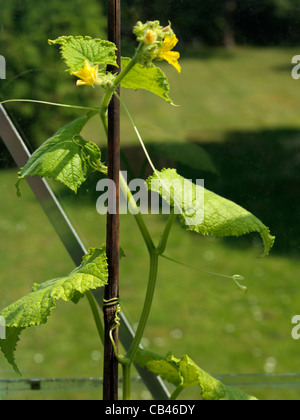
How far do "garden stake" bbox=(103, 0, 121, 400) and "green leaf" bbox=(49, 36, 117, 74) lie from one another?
0.06 ft

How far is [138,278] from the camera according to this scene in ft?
4.94

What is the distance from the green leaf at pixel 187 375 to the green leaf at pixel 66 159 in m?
0.26

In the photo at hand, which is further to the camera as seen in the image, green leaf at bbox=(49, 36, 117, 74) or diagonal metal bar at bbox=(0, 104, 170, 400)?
diagonal metal bar at bbox=(0, 104, 170, 400)

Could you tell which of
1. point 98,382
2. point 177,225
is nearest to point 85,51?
point 177,225

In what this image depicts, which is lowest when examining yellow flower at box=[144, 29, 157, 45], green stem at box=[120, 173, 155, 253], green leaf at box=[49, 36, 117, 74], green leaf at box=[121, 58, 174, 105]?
green stem at box=[120, 173, 155, 253]

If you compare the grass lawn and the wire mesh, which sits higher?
the grass lawn

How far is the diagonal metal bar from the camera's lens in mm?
962

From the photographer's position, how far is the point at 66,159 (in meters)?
0.67

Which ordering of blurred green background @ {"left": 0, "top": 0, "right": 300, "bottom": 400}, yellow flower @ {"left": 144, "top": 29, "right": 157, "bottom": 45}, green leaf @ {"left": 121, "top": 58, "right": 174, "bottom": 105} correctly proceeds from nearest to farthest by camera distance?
yellow flower @ {"left": 144, "top": 29, "right": 157, "bottom": 45} < green leaf @ {"left": 121, "top": 58, "right": 174, "bottom": 105} < blurred green background @ {"left": 0, "top": 0, "right": 300, "bottom": 400}

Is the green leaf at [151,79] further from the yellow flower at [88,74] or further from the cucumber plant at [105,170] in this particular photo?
the yellow flower at [88,74]

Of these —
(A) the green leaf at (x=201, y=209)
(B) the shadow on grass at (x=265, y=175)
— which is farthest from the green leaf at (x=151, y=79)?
(B) the shadow on grass at (x=265, y=175)

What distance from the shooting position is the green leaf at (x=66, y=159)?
653 millimetres

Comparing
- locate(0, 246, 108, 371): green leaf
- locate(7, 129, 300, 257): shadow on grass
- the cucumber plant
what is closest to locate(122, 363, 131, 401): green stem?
the cucumber plant

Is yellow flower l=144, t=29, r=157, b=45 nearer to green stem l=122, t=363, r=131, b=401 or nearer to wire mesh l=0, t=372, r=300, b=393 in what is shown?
A: green stem l=122, t=363, r=131, b=401
